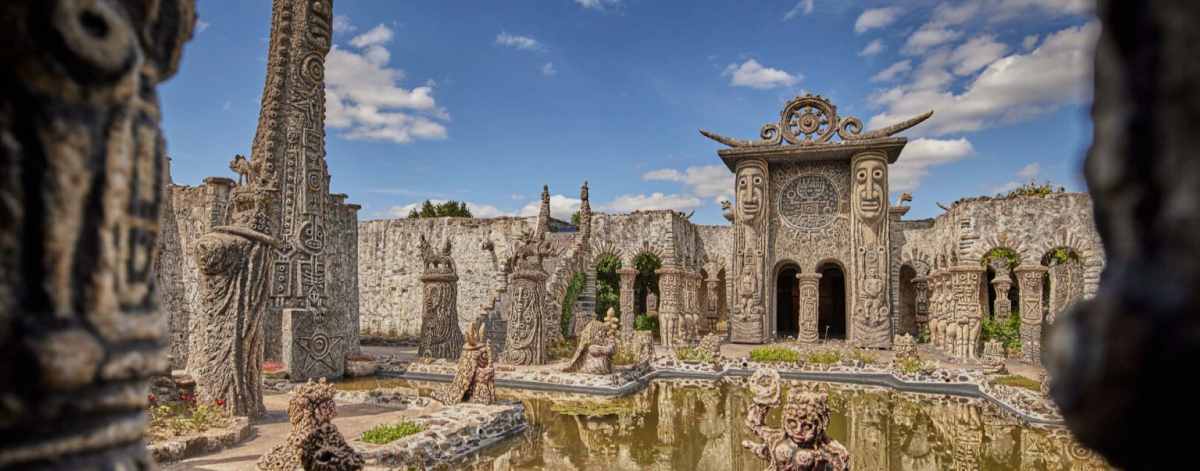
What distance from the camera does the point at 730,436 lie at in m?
9.74

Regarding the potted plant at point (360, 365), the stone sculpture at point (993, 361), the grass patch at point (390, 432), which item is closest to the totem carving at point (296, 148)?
the potted plant at point (360, 365)

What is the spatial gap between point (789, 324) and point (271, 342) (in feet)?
69.9

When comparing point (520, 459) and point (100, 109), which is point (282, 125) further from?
point (100, 109)

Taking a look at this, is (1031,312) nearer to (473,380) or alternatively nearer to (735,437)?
(735,437)

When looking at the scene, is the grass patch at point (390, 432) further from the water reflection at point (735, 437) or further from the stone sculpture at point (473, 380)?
the stone sculpture at point (473, 380)

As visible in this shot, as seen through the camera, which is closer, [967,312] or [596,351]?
[596,351]

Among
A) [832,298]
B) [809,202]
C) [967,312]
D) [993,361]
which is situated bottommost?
[993,361]

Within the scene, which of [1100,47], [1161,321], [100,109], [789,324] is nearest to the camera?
[1161,321]

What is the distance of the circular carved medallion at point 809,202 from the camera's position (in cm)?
2223

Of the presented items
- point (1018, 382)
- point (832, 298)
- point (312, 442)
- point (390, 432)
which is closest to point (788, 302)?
point (832, 298)

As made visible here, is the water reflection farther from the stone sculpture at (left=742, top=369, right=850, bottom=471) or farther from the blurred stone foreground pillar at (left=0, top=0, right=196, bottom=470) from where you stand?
the blurred stone foreground pillar at (left=0, top=0, right=196, bottom=470)

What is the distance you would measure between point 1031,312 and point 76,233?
1917 centimetres

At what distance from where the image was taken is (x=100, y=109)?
1.15m

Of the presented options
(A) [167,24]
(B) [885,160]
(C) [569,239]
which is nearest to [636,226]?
(C) [569,239]
